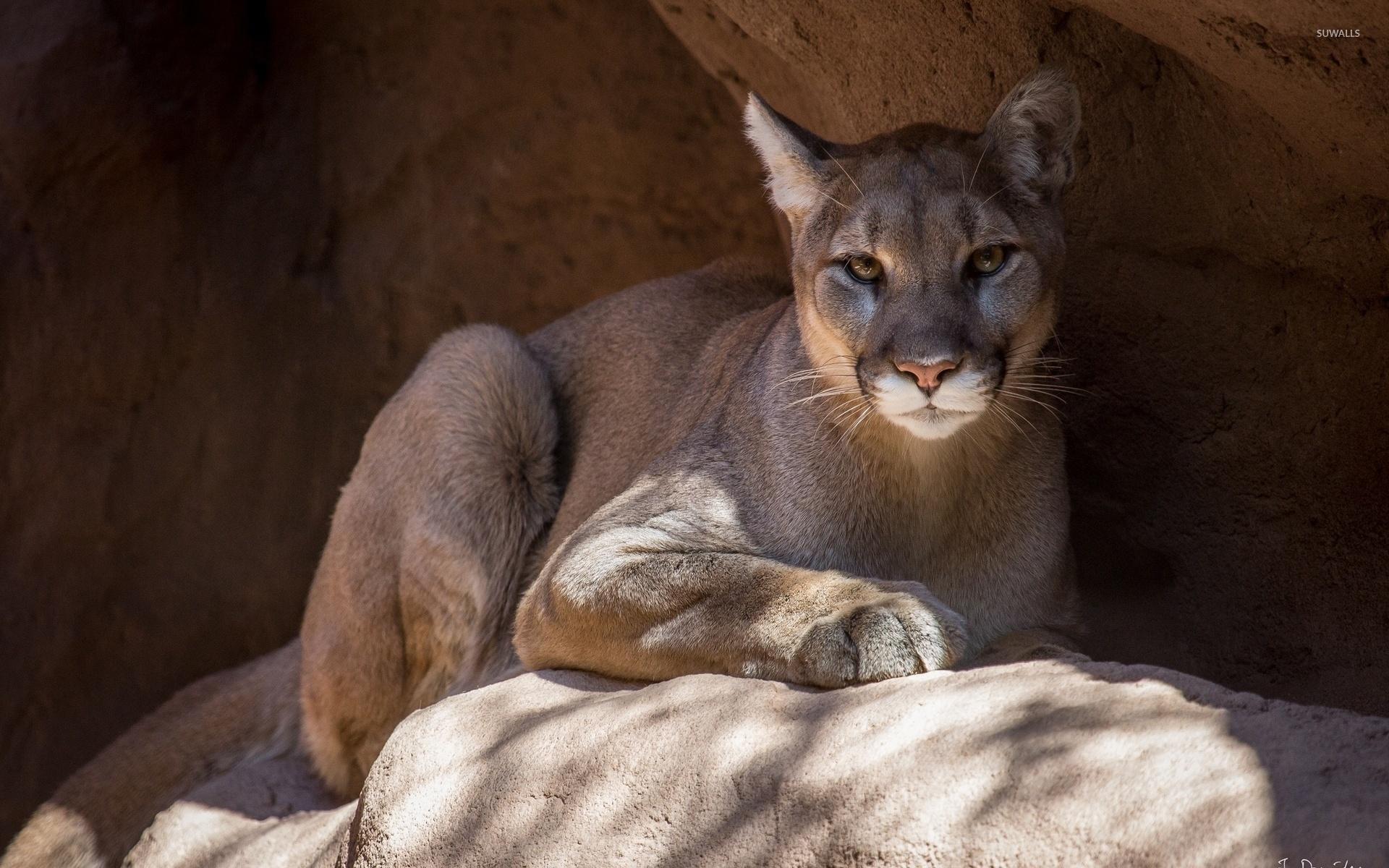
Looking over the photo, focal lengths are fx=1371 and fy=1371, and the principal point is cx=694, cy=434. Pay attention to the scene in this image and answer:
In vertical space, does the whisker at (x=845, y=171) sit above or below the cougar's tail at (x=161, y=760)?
above

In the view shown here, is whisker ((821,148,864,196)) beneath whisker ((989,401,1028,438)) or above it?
above

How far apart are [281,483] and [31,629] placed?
128 cm

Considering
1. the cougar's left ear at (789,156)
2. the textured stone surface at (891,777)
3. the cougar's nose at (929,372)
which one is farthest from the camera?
the cougar's left ear at (789,156)

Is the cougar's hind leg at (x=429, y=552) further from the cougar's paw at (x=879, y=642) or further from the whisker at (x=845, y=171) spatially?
the cougar's paw at (x=879, y=642)

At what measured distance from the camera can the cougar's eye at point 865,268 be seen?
13.0 ft

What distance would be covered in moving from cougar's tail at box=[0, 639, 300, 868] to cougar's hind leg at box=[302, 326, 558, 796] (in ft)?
1.05

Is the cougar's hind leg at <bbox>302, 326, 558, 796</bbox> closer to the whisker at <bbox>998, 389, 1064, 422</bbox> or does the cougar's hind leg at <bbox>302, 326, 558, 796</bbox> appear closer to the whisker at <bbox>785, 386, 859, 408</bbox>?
the whisker at <bbox>785, 386, 859, 408</bbox>

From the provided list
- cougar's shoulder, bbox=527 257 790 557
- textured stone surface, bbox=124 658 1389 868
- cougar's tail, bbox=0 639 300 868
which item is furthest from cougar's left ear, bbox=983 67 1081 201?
cougar's tail, bbox=0 639 300 868

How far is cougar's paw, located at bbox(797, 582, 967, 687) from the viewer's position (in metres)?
3.25

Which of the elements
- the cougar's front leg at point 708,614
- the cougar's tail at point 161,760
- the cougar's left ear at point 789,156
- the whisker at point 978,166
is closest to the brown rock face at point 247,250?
the cougar's tail at point 161,760

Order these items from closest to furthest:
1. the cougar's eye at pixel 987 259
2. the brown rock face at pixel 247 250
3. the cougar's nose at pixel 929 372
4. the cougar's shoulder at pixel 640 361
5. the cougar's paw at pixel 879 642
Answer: the cougar's paw at pixel 879 642, the cougar's nose at pixel 929 372, the cougar's eye at pixel 987 259, the cougar's shoulder at pixel 640 361, the brown rock face at pixel 247 250

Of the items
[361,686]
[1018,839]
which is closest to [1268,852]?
[1018,839]

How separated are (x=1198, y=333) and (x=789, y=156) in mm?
1562

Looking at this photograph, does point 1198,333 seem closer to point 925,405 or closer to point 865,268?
point 865,268
